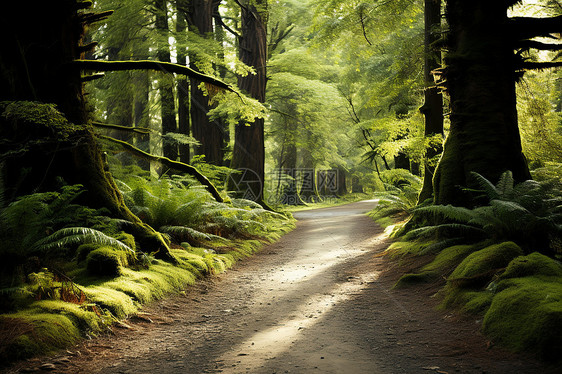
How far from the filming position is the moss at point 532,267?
11.9 feet

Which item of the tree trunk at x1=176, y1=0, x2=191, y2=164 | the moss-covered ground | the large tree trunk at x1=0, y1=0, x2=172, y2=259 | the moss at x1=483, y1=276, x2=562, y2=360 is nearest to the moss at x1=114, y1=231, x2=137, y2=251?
the moss-covered ground

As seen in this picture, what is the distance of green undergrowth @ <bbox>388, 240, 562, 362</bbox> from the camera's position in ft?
9.18

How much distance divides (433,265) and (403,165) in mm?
13803

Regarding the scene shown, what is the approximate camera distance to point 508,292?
344 centimetres

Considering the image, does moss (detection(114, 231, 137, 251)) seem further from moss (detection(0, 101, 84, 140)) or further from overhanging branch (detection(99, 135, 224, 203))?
overhanging branch (detection(99, 135, 224, 203))

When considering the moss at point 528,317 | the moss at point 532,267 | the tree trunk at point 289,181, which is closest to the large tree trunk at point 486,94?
the moss at point 532,267

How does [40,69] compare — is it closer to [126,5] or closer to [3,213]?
[3,213]

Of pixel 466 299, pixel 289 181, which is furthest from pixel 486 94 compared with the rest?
pixel 289 181

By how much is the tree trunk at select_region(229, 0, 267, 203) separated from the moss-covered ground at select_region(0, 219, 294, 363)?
7.77 meters

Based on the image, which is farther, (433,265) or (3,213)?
(433,265)

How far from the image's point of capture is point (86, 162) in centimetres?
566

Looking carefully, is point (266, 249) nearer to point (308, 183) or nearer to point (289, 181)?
point (289, 181)

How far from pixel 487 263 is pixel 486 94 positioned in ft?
9.72

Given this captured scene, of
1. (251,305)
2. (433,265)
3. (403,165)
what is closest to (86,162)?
(251,305)
